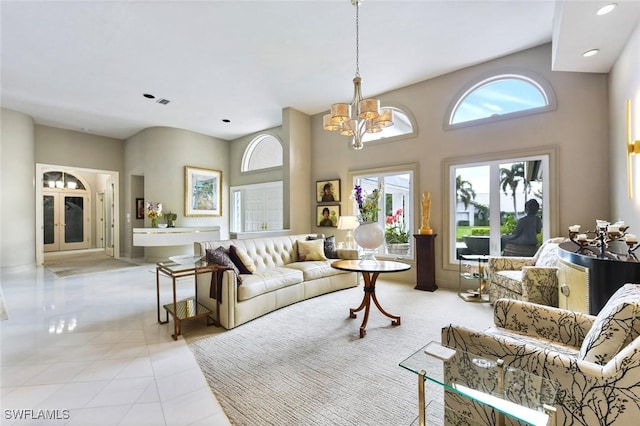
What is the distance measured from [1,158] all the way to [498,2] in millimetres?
8963

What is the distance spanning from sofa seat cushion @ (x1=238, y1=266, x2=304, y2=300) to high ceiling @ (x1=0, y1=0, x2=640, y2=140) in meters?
3.01

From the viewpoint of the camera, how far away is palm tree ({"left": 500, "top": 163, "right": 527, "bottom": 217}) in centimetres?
409

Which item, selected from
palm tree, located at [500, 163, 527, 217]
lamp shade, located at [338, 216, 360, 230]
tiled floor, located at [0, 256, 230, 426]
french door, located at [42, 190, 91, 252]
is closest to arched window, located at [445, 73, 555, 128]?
palm tree, located at [500, 163, 527, 217]

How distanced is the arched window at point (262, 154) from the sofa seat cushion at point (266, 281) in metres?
4.05

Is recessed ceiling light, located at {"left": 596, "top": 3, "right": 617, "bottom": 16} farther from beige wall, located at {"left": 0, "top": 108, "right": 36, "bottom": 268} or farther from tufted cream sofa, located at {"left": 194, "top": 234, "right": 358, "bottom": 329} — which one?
beige wall, located at {"left": 0, "top": 108, "right": 36, "bottom": 268}

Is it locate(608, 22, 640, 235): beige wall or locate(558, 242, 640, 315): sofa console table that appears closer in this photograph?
locate(558, 242, 640, 315): sofa console table

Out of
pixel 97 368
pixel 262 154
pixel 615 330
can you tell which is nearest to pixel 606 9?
pixel 615 330

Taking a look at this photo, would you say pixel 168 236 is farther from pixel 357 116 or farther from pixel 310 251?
pixel 357 116

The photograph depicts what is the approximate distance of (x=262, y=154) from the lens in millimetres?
7816

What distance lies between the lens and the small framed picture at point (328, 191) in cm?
592

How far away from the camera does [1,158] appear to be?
5.76 meters

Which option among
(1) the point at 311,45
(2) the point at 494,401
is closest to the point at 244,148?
(1) the point at 311,45

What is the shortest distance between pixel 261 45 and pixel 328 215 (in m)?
3.43

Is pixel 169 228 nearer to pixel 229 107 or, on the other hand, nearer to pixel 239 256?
pixel 229 107
